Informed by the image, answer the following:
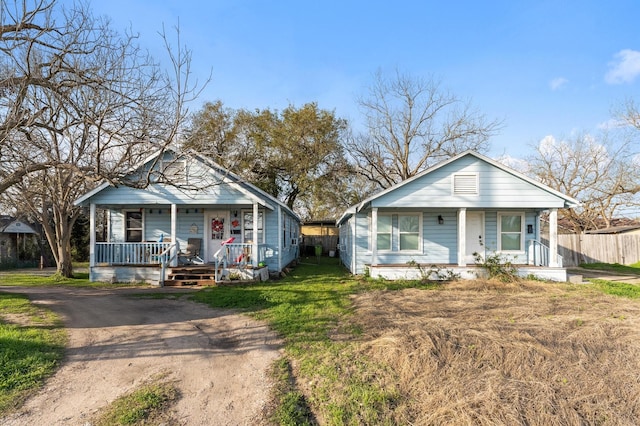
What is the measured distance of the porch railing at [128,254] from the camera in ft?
43.4

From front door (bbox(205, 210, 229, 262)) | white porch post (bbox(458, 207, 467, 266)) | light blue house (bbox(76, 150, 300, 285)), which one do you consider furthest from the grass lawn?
front door (bbox(205, 210, 229, 262))

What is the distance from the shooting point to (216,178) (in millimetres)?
12914

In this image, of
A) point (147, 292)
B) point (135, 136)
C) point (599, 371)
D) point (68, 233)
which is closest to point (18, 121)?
point (135, 136)

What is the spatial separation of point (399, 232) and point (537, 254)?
16.9 feet

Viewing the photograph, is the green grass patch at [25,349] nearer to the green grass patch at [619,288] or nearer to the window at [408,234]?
the window at [408,234]

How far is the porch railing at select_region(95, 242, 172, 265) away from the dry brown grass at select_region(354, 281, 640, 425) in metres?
8.77

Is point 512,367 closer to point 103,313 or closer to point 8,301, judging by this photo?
point 103,313

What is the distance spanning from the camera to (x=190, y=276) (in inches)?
486

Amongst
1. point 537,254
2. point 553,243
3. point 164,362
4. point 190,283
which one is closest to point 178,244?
point 190,283

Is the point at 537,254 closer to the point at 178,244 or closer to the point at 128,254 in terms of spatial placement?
the point at 178,244

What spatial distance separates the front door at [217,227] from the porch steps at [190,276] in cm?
221

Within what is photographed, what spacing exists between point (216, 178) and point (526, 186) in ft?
36.4

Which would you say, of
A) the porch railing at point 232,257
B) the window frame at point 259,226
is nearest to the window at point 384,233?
the window frame at point 259,226

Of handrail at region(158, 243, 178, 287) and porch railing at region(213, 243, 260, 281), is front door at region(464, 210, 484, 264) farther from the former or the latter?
handrail at region(158, 243, 178, 287)
